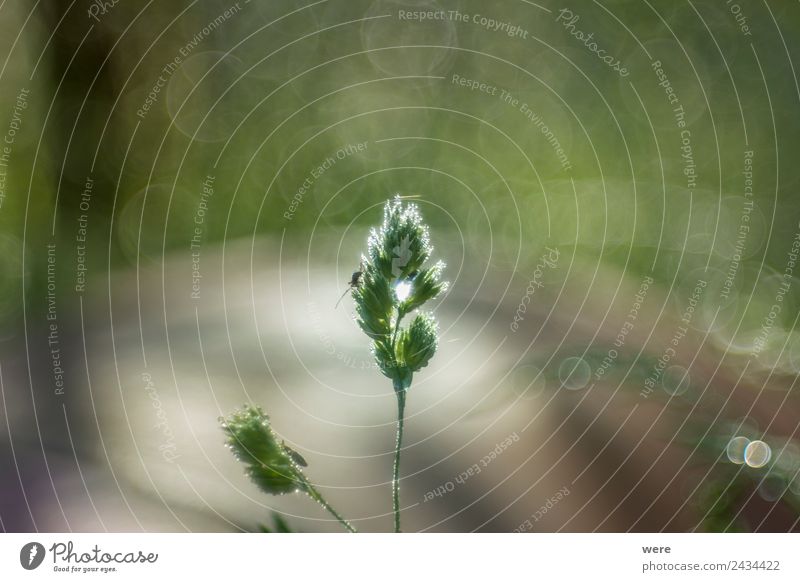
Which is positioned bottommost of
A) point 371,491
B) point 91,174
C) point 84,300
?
point 371,491

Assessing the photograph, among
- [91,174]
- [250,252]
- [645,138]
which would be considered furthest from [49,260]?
[645,138]

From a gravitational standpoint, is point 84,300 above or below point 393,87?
below

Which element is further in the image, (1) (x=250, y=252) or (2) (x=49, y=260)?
(1) (x=250, y=252)
